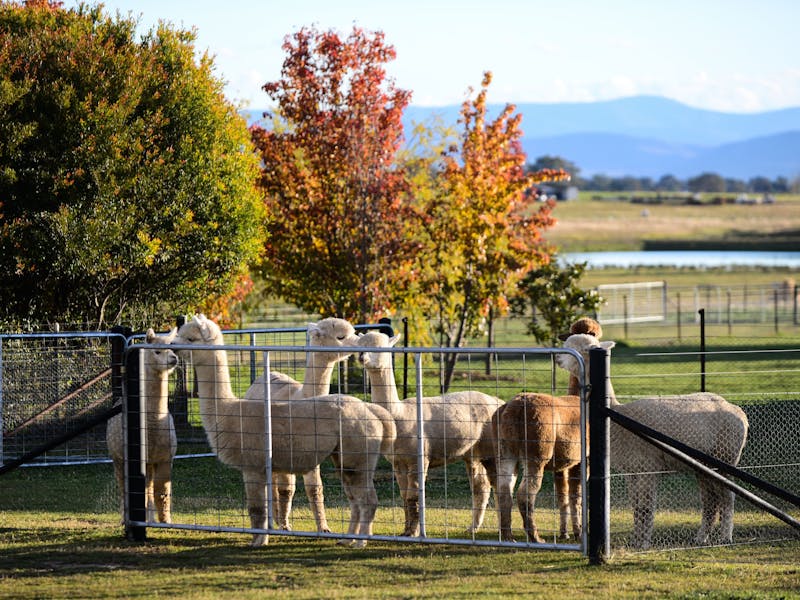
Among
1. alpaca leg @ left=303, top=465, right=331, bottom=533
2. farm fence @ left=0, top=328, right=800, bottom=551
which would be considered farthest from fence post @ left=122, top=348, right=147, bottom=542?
alpaca leg @ left=303, top=465, right=331, bottom=533

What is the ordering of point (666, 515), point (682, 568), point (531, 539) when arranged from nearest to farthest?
point (682, 568) < point (531, 539) < point (666, 515)

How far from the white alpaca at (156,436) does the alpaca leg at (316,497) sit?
3.75 feet

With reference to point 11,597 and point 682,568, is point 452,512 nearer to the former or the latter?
point 682,568

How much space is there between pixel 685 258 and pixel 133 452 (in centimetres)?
7886

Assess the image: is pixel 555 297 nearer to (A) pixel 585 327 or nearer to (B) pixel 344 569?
(A) pixel 585 327

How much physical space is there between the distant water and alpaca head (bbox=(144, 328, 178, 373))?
6277cm

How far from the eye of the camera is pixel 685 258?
8519 cm

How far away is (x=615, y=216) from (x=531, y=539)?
405 feet

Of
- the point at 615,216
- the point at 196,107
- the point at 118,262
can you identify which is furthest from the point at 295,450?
the point at 615,216

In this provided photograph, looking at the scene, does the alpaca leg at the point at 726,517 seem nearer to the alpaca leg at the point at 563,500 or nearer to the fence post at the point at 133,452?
the alpaca leg at the point at 563,500

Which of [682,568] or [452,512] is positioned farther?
[452,512]

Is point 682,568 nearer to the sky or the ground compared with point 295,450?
nearer to the ground

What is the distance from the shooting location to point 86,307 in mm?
16453

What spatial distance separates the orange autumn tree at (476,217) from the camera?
63.8 feet
